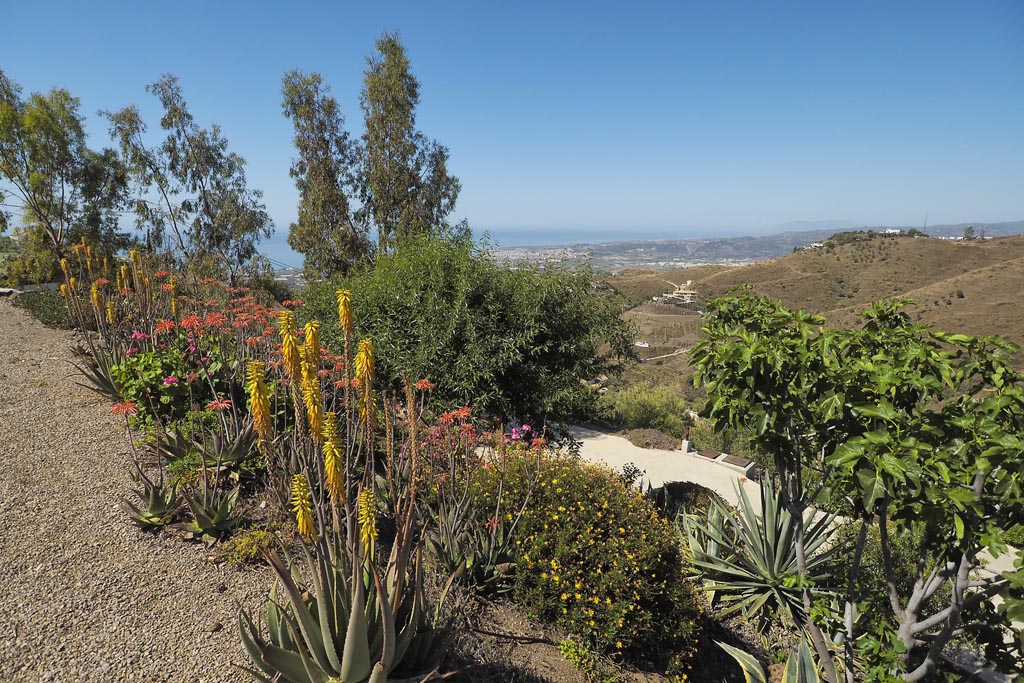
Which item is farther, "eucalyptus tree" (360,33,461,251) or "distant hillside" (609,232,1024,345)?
"distant hillside" (609,232,1024,345)

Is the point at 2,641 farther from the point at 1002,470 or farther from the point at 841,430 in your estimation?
the point at 1002,470

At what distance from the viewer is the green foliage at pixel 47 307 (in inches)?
405

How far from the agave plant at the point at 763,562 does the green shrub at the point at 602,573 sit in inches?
41.1

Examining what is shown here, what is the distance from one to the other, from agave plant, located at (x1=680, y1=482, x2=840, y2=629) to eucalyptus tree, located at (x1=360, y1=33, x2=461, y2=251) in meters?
12.7

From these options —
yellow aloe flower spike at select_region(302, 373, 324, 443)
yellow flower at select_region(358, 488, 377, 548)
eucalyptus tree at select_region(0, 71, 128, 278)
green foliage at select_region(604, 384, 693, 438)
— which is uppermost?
eucalyptus tree at select_region(0, 71, 128, 278)

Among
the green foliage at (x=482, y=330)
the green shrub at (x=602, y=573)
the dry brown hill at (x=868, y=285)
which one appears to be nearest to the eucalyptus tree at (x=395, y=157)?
the green foliage at (x=482, y=330)

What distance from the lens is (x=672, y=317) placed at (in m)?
65.0

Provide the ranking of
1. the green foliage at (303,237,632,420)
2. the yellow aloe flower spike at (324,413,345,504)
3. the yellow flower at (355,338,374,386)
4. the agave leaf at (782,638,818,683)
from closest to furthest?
the yellow aloe flower spike at (324,413,345,504) < the yellow flower at (355,338,374,386) < the agave leaf at (782,638,818,683) < the green foliage at (303,237,632,420)

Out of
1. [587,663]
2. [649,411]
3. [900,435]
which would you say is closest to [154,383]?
[587,663]

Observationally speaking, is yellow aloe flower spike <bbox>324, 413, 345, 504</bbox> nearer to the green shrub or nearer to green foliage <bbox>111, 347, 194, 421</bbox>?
the green shrub

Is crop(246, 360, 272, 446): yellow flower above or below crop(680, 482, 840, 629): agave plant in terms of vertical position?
above

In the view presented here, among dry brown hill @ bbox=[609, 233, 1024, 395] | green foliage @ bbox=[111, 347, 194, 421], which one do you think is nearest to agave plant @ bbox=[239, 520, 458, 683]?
green foliage @ bbox=[111, 347, 194, 421]

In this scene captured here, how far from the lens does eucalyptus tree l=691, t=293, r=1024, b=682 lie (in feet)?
8.59

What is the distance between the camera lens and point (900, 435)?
9.07 feet
